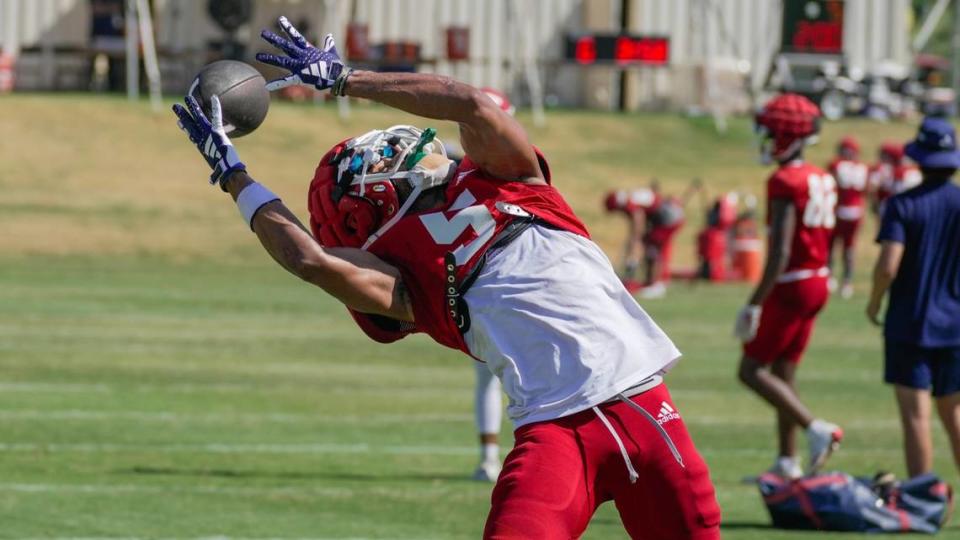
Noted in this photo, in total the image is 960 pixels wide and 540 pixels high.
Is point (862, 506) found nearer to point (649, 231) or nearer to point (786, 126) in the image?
point (786, 126)

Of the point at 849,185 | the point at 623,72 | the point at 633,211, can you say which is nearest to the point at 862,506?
the point at 849,185

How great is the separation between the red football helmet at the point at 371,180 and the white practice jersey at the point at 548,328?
0.31 m

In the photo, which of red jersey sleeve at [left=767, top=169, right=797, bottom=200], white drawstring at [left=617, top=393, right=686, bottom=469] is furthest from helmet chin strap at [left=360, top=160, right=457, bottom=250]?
red jersey sleeve at [left=767, top=169, right=797, bottom=200]

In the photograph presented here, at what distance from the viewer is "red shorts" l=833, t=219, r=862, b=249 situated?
24.3m

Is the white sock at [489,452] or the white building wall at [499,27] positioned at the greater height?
the white building wall at [499,27]

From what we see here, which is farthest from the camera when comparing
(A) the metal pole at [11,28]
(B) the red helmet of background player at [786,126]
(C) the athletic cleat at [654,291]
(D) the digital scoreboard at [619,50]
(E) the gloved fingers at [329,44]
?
(A) the metal pole at [11,28]

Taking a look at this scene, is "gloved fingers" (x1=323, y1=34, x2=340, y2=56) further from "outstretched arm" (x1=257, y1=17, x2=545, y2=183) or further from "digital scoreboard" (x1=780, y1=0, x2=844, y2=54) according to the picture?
"digital scoreboard" (x1=780, y1=0, x2=844, y2=54)

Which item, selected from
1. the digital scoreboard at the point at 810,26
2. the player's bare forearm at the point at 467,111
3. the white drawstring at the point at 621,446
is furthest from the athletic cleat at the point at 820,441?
the digital scoreboard at the point at 810,26

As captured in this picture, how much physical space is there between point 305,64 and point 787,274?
19.0ft

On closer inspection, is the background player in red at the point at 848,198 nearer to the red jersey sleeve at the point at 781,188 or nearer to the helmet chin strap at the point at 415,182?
the red jersey sleeve at the point at 781,188

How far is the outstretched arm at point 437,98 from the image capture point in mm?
5145

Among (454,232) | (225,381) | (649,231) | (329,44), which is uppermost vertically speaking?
(329,44)

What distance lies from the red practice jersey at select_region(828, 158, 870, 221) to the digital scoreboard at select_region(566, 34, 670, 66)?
1279 centimetres

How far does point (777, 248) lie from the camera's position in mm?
10312
